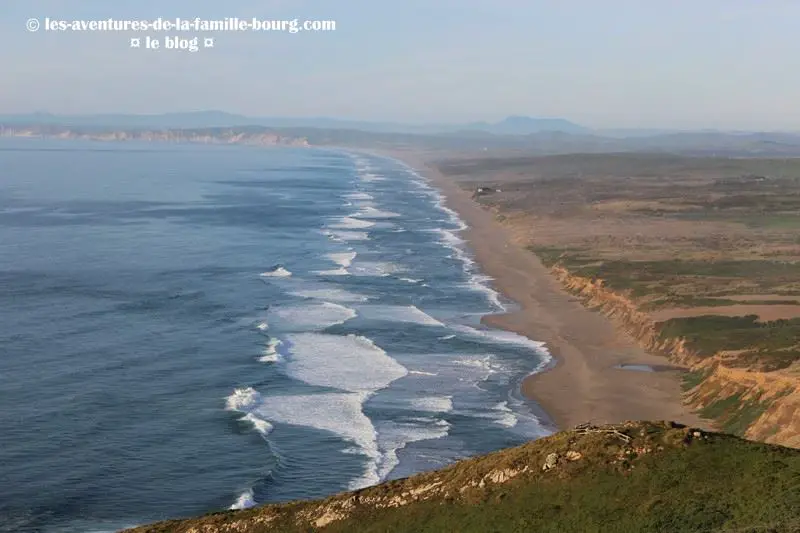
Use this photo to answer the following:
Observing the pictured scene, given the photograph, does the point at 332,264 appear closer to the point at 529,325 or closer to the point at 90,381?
the point at 529,325

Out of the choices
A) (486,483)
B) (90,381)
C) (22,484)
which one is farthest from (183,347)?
(486,483)

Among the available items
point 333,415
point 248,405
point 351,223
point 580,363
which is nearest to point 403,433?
point 333,415

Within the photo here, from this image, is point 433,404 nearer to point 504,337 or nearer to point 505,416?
point 505,416

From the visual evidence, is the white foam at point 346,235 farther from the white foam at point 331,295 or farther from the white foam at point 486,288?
the white foam at point 331,295

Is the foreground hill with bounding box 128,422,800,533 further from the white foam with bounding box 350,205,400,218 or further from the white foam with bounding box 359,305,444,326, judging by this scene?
the white foam with bounding box 350,205,400,218

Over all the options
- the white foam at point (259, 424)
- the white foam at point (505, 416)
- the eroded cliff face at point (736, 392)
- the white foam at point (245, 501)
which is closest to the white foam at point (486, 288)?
the eroded cliff face at point (736, 392)
